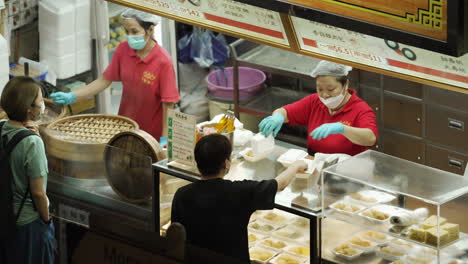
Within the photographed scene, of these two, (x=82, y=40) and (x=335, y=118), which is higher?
(x=335, y=118)

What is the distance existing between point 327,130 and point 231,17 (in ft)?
3.67

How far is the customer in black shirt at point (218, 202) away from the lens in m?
4.52

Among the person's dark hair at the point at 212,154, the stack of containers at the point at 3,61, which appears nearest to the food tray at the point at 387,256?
the person's dark hair at the point at 212,154

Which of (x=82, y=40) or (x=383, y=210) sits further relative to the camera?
(x=82, y=40)

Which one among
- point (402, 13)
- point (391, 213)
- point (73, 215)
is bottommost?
point (73, 215)

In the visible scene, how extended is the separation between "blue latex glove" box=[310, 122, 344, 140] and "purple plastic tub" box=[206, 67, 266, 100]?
3.00 meters

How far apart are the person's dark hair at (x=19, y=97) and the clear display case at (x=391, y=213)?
1742mm

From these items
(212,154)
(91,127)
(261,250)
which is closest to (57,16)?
(91,127)

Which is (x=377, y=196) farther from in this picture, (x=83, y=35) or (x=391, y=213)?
(x=83, y=35)

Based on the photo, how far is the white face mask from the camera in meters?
5.65

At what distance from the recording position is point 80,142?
5715 millimetres

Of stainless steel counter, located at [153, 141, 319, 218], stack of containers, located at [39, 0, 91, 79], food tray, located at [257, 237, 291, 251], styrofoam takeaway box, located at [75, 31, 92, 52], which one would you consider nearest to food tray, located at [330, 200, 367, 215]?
stainless steel counter, located at [153, 141, 319, 218]

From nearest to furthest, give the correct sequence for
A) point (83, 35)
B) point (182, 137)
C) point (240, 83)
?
point (182, 137) → point (83, 35) → point (240, 83)

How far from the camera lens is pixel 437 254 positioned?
4371 millimetres
